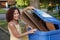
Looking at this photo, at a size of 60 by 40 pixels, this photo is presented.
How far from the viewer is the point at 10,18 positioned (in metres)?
3.79

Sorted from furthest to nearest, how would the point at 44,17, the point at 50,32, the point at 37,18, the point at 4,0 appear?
the point at 4,0 → the point at 37,18 → the point at 44,17 → the point at 50,32

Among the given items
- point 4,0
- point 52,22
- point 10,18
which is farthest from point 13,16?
point 4,0

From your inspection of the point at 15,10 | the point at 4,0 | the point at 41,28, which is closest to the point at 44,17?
the point at 41,28

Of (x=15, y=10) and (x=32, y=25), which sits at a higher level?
(x=15, y=10)

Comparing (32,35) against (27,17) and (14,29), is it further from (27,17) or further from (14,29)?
(27,17)

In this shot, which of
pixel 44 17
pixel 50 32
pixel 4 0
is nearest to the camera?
pixel 50 32

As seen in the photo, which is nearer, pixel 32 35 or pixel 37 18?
pixel 32 35

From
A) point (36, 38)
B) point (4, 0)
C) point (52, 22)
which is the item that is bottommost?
point (4, 0)

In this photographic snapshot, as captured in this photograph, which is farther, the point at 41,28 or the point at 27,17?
the point at 27,17

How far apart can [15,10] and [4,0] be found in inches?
2426

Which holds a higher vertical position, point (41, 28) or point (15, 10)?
point (15, 10)

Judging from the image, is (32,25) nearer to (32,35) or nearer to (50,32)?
(32,35)

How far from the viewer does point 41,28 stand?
3881 millimetres

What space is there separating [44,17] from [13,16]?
1.59ft
